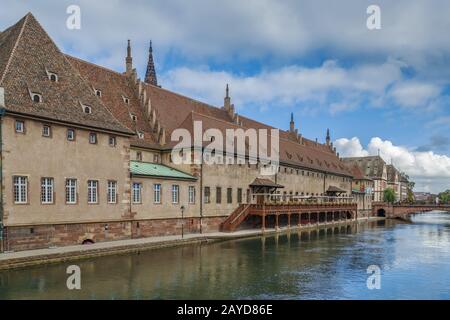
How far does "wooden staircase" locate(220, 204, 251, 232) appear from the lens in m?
40.9

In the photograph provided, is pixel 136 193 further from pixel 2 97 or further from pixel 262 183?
pixel 262 183

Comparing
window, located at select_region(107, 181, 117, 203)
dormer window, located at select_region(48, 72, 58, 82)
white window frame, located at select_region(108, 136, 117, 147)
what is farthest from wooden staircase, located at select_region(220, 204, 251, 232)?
dormer window, located at select_region(48, 72, 58, 82)

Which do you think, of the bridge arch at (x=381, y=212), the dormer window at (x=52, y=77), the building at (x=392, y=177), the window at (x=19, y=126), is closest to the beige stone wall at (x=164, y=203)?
the dormer window at (x=52, y=77)

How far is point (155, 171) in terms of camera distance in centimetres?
3503

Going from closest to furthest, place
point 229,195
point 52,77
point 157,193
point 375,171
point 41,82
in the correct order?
point 41,82 → point 52,77 → point 157,193 → point 229,195 → point 375,171

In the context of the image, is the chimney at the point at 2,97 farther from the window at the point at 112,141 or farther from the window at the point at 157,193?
the window at the point at 157,193

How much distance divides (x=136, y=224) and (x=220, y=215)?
11.1m

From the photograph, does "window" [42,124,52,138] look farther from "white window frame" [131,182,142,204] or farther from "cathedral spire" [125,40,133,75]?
"cathedral spire" [125,40,133,75]

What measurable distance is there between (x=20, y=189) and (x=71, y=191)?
345cm

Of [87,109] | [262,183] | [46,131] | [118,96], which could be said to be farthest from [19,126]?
[262,183]

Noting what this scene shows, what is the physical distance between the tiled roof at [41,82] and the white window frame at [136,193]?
4.12m

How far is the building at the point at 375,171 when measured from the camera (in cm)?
11731

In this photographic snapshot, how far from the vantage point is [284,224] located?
51.4m
